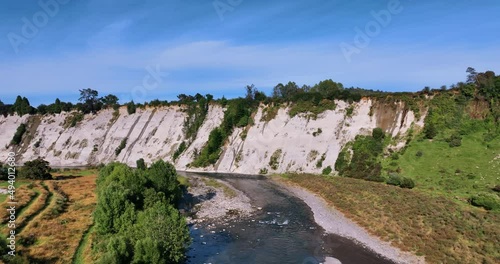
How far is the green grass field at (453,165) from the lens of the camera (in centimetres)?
4584

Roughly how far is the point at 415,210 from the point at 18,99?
5362 inches

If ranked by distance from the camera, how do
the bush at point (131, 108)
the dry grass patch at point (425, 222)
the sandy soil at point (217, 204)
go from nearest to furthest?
the dry grass patch at point (425, 222)
the sandy soil at point (217, 204)
the bush at point (131, 108)

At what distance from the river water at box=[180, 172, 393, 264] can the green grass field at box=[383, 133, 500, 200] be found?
1974 cm

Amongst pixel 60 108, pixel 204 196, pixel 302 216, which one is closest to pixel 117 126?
pixel 60 108

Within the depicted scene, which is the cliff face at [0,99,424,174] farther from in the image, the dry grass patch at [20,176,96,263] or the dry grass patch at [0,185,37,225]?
the dry grass patch at [0,185,37,225]

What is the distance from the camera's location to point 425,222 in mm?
34344

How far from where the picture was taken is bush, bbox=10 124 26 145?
116 meters

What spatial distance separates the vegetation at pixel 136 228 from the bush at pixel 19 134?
10108 centimetres

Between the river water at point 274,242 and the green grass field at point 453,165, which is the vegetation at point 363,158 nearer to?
the green grass field at point 453,165

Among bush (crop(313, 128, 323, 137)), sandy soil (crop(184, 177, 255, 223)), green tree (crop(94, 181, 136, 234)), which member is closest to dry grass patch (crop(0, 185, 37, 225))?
green tree (crop(94, 181, 136, 234))

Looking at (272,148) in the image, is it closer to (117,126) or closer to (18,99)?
(117,126)

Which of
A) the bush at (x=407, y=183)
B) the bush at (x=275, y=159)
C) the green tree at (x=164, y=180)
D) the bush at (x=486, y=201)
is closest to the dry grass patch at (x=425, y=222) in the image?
the bush at (x=486, y=201)

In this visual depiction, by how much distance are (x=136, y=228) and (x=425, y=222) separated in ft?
89.4

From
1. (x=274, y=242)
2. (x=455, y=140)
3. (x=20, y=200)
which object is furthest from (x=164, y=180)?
(x=455, y=140)
